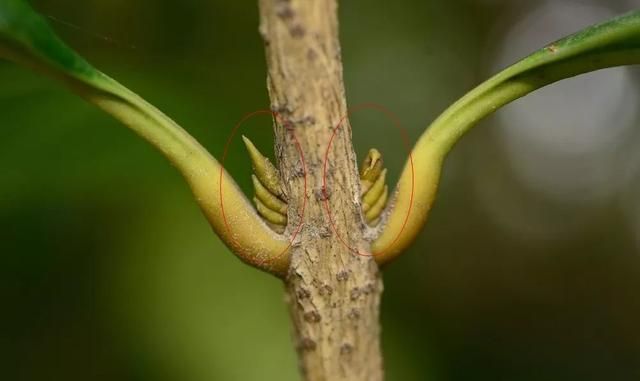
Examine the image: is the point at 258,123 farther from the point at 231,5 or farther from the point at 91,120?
the point at 231,5

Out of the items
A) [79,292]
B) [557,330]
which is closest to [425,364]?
[79,292]

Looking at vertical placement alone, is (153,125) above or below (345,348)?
above

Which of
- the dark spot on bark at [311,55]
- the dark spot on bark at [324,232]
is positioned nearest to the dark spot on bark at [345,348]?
the dark spot on bark at [324,232]

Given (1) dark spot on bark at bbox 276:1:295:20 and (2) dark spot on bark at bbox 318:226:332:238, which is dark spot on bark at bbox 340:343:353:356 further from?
(1) dark spot on bark at bbox 276:1:295:20

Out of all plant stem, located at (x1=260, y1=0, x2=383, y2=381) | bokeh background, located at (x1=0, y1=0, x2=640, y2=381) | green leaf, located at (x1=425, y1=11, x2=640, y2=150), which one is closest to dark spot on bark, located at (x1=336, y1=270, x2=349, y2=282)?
plant stem, located at (x1=260, y1=0, x2=383, y2=381)

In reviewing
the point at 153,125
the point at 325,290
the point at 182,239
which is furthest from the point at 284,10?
the point at 182,239

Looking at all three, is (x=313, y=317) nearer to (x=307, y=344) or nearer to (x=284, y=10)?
(x=307, y=344)
